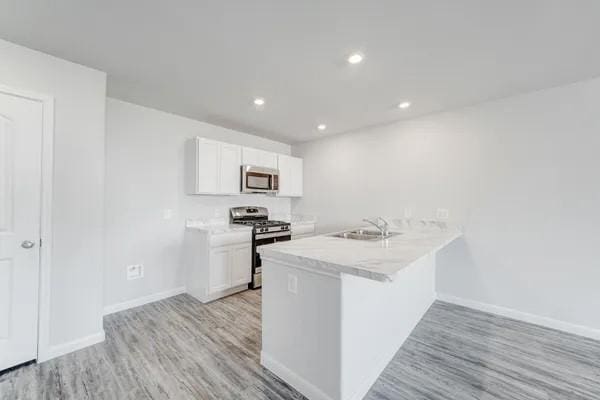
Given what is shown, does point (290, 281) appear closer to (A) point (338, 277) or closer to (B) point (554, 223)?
(A) point (338, 277)

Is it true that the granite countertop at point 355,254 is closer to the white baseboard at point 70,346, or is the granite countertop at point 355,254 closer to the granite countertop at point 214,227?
the granite countertop at point 214,227

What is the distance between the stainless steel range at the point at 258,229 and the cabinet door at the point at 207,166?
A: 732mm

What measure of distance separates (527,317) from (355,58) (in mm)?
3248

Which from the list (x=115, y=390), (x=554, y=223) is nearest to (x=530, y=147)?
(x=554, y=223)

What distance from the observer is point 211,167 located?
358 centimetres

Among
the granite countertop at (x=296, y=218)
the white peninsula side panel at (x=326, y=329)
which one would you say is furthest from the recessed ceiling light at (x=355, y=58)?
the granite countertop at (x=296, y=218)

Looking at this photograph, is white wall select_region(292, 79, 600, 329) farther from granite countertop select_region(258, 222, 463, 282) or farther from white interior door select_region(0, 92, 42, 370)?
white interior door select_region(0, 92, 42, 370)

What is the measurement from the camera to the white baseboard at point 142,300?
2.99m

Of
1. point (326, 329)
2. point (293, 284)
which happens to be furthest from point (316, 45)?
point (326, 329)

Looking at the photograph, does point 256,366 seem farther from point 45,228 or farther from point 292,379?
point 45,228

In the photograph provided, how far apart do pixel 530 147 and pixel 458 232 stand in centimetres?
117

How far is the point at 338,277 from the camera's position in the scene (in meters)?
1.59

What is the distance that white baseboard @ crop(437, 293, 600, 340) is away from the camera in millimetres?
2531

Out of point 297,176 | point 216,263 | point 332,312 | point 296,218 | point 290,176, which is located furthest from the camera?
point 296,218
